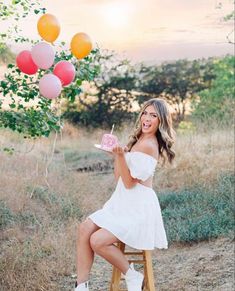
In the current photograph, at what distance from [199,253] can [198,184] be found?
167 cm

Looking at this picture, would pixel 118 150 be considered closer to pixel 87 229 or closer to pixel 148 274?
pixel 87 229

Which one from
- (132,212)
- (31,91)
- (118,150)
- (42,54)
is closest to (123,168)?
(118,150)

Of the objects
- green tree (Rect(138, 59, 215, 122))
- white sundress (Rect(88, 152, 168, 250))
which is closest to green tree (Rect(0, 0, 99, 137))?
white sundress (Rect(88, 152, 168, 250))

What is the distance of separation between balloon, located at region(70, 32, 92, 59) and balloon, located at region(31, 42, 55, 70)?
0.50ft

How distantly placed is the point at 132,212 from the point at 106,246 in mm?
219

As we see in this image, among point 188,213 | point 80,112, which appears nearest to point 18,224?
point 188,213

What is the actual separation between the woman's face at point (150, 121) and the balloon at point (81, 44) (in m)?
0.63

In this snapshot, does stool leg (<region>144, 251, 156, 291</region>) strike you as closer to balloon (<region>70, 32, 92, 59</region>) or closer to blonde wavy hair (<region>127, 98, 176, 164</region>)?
blonde wavy hair (<region>127, 98, 176, 164</region>)

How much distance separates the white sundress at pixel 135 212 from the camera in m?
3.42

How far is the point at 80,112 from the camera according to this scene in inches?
549

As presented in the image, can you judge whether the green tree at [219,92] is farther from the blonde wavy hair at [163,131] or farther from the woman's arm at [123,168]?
the woman's arm at [123,168]

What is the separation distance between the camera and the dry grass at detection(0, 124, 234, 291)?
474 cm

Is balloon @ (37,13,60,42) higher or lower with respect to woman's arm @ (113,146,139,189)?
higher

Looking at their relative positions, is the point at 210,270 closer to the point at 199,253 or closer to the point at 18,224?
the point at 199,253
